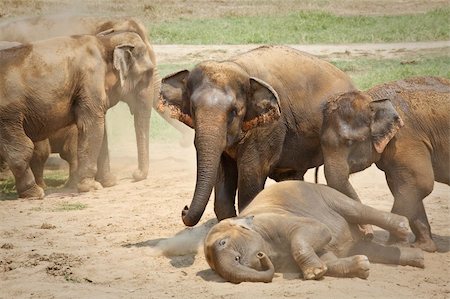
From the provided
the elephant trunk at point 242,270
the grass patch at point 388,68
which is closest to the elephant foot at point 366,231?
the elephant trunk at point 242,270

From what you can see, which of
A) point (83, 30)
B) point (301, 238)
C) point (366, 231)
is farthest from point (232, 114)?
point (83, 30)

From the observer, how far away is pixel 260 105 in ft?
31.3

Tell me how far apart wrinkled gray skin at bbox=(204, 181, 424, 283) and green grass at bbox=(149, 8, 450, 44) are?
11.8m

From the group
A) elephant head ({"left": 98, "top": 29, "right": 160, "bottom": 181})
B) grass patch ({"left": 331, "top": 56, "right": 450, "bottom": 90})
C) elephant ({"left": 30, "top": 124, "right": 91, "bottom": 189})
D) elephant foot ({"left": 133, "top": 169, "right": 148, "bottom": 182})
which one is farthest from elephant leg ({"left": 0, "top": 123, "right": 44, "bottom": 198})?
grass patch ({"left": 331, "top": 56, "right": 450, "bottom": 90})

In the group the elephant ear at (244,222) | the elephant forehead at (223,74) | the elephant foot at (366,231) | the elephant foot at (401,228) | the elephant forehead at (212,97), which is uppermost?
the elephant forehead at (223,74)

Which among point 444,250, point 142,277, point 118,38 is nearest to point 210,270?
point 142,277

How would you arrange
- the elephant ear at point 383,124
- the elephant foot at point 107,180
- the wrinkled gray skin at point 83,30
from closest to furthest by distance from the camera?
the elephant ear at point 383,124, the elephant foot at point 107,180, the wrinkled gray skin at point 83,30

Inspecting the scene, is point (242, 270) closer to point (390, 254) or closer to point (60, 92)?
point (390, 254)

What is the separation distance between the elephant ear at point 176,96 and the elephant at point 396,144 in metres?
1.12

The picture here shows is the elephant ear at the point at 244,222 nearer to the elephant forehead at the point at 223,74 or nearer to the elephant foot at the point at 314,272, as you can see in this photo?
the elephant foot at the point at 314,272

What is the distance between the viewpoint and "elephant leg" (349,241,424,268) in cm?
931

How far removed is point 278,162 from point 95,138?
12.2 feet

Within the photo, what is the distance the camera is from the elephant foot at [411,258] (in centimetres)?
930

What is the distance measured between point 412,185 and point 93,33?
6759 mm
